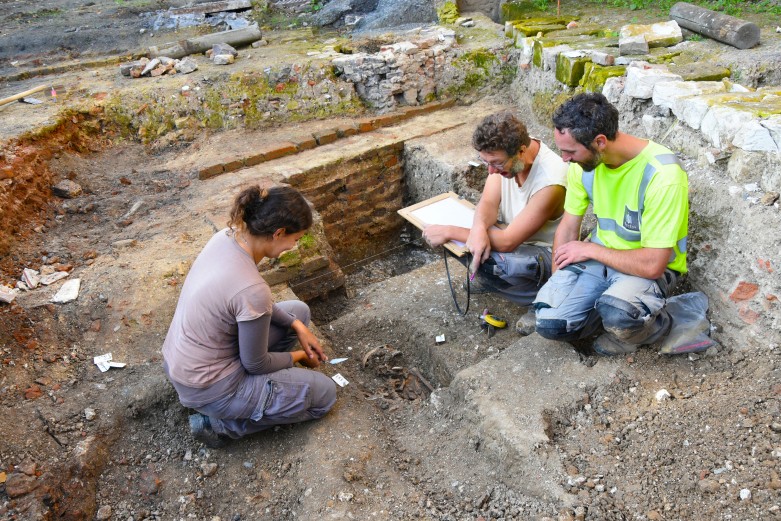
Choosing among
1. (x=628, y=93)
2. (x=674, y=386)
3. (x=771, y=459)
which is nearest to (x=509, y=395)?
(x=674, y=386)

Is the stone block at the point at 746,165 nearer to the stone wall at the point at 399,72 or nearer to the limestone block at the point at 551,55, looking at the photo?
the limestone block at the point at 551,55

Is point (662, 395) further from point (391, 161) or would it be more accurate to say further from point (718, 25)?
point (391, 161)

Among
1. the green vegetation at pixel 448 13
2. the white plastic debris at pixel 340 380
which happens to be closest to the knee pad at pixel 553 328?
the white plastic debris at pixel 340 380

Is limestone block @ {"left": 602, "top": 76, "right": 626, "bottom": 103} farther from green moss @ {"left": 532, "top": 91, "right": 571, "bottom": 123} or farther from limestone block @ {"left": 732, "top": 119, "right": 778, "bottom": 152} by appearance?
limestone block @ {"left": 732, "top": 119, "right": 778, "bottom": 152}

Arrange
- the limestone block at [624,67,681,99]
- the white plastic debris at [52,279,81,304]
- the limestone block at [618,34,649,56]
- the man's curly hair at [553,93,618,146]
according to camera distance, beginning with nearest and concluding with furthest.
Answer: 1. the man's curly hair at [553,93,618,146]
2. the limestone block at [624,67,681,99]
3. the white plastic debris at [52,279,81,304]
4. the limestone block at [618,34,649,56]

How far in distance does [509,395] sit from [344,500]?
0.93m

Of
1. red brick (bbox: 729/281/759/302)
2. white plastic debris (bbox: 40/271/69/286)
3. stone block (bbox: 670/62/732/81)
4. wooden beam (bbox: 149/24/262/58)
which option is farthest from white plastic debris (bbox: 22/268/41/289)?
stone block (bbox: 670/62/732/81)

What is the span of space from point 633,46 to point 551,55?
76 cm

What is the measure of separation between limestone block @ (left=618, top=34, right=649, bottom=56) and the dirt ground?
2.51m

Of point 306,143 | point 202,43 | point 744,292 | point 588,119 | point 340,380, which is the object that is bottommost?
point 340,380

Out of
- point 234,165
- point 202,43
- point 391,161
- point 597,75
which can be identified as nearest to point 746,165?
point 597,75

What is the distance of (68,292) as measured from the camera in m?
3.84

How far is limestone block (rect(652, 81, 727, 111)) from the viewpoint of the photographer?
11.1 ft

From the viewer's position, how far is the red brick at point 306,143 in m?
5.60
